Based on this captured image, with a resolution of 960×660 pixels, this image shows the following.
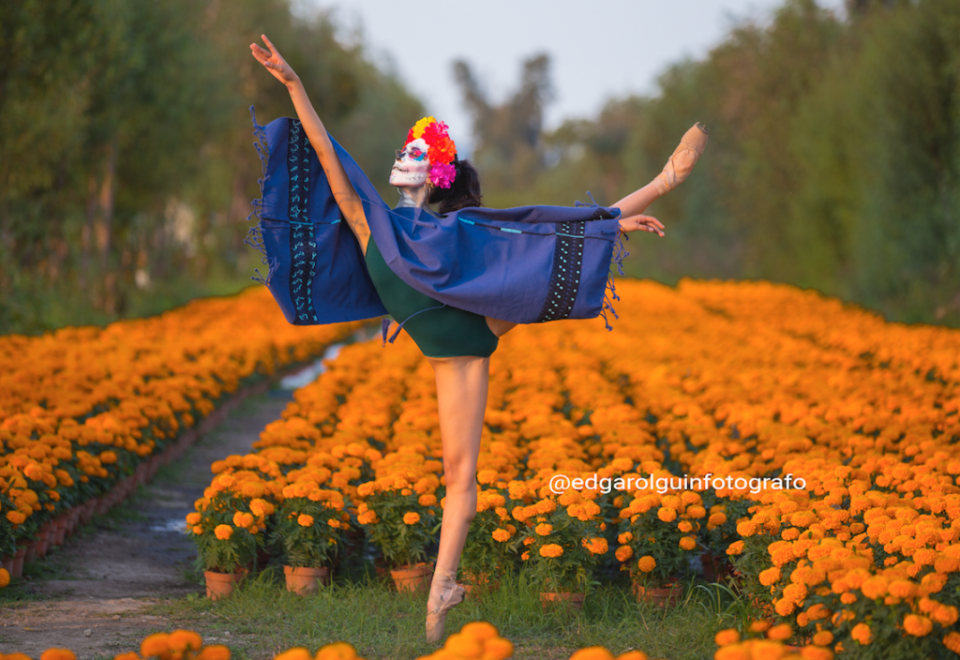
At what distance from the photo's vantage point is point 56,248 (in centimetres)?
1412

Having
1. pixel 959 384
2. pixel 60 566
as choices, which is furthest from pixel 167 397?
pixel 959 384

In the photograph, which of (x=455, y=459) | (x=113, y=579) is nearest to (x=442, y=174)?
(x=455, y=459)

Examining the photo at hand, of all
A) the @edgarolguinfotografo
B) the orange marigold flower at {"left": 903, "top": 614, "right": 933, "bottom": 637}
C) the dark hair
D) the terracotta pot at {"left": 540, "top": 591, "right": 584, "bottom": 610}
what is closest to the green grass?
the terracotta pot at {"left": 540, "top": 591, "right": 584, "bottom": 610}

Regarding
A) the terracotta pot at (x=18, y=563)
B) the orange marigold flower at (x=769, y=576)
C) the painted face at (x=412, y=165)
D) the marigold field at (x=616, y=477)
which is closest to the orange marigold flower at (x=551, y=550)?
the marigold field at (x=616, y=477)

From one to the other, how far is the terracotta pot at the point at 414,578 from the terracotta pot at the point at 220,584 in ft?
2.30

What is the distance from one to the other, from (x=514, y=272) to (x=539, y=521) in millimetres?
1192

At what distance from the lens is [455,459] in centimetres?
341

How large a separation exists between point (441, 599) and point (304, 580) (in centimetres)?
113

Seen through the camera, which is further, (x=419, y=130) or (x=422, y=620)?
(x=422, y=620)

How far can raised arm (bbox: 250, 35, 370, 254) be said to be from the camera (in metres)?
3.17

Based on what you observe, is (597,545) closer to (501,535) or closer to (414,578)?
(501,535)

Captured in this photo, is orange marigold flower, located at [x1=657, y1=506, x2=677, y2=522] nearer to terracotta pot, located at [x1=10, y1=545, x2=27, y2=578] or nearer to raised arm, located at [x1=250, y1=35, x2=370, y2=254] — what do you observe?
raised arm, located at [x1=250, y1=35, x2=370, y2=254]

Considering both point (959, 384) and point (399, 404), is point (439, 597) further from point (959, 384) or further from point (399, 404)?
point (959, 384)

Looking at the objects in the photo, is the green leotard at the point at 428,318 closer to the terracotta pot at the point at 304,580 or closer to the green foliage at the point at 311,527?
the green foliage at the point at 311,527
